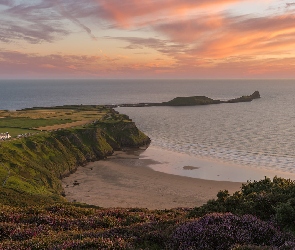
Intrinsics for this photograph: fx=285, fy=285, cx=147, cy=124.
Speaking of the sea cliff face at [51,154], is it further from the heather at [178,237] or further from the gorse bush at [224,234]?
the gorse bush at [224,234]

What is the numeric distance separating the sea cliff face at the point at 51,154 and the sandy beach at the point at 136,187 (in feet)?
13.3

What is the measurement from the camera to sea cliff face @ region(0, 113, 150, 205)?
139ft

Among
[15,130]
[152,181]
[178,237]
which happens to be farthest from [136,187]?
[178,237]

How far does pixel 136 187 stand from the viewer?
58.8 metres

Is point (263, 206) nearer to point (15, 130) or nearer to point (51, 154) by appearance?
point (51, 154)

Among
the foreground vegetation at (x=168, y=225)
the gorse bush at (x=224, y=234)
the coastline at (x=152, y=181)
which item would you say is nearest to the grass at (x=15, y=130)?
the coastline at (x=152, y=181)

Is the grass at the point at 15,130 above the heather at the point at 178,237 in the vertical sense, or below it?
below

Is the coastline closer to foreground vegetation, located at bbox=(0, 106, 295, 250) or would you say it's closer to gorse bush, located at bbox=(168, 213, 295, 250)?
foreground vegetation, located at bbox=(0, 106, 295, 250)

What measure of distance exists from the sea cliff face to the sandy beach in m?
4.06

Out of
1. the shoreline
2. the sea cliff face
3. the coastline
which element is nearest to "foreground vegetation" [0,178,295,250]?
the sea cliff face

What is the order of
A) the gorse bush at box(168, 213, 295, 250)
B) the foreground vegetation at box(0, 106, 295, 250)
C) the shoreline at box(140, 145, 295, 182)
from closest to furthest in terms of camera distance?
the gorse bush at box(168, 213, 295, 250) < the foreground vegetation at box(0, 106, 295, 250) < the shoreline at box(140, 145, 295, 182)

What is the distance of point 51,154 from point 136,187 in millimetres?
23468

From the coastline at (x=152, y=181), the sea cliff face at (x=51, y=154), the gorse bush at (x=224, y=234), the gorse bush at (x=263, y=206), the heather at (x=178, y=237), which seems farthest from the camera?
the coastline at (x=152, y=181)

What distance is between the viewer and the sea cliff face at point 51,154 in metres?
42.5
